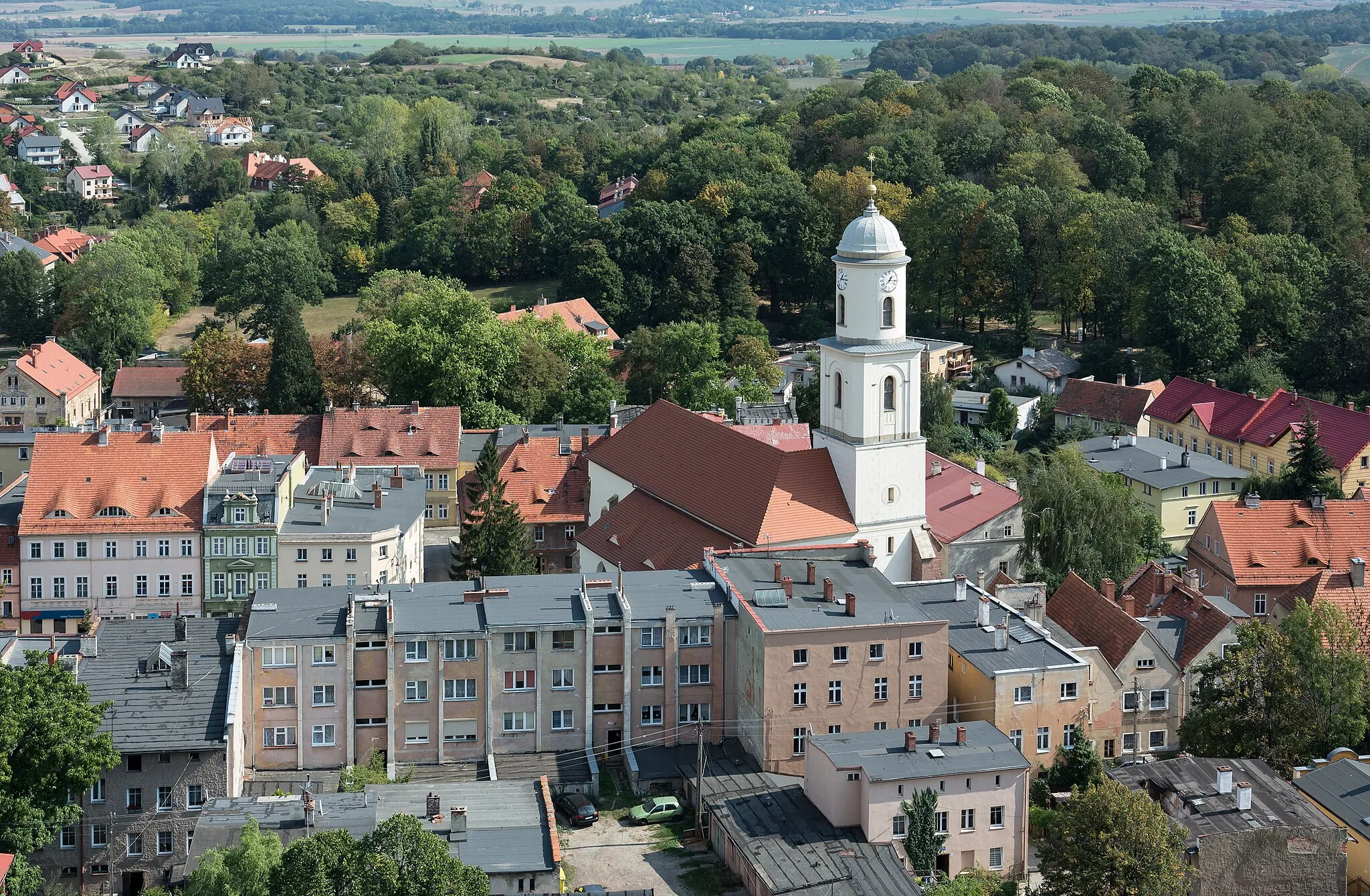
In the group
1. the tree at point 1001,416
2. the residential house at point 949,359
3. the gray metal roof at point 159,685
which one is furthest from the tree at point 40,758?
the residential house at point 949,359

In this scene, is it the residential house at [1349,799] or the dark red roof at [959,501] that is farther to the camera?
the dark red roof at [959,501]

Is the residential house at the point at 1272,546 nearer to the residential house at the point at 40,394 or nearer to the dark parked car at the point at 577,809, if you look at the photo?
the dark parked car at the point at 577,809

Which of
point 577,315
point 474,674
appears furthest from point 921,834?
point 577,315

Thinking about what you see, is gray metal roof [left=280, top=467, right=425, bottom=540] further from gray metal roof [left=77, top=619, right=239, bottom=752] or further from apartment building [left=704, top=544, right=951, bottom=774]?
apartment building [left=704, top=544, right=951, bottom=774]

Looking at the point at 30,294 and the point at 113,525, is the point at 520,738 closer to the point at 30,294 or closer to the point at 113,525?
the point at 113,525

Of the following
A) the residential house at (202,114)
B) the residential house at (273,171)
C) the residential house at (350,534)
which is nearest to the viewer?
the residential house at (350,534)

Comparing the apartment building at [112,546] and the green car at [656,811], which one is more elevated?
the apartment building at [112,546]
